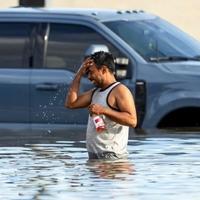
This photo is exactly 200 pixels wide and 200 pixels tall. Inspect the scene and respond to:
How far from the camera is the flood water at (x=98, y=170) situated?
879 cm

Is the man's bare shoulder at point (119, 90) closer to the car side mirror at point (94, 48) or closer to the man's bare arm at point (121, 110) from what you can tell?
the man's bare arm at point (121, 110)

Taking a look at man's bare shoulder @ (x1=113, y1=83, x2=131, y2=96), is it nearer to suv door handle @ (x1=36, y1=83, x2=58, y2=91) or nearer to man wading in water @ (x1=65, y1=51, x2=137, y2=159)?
man wading in water @ (x1=65, y1=51, x2=137, y2=159)

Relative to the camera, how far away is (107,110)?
10.1 m

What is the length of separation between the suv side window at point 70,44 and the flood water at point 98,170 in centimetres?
80

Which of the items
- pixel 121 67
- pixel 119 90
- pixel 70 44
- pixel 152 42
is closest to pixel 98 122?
pixel 119 90

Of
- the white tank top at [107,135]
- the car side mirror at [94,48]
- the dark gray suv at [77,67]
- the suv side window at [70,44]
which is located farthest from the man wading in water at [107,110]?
the suv side window at [70,44]

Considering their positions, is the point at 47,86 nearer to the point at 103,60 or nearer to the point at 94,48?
the point at 94,48

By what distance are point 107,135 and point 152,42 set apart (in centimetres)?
305

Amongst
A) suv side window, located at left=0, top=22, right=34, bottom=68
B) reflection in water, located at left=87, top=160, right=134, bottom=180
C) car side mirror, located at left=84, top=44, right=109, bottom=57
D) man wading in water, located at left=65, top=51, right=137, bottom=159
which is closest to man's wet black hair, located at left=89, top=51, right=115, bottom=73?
man wading in water, located at left=65, top=51, right=137, bottom=159

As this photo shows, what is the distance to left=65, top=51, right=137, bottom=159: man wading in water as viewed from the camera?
33.2ft

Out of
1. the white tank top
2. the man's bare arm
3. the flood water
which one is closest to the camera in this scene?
the flood water

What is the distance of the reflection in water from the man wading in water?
3.0 inches

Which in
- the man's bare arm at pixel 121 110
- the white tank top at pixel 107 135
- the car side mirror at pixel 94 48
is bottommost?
the white tank top at pixel 107 135

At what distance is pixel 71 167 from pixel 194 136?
2520 millimetres
